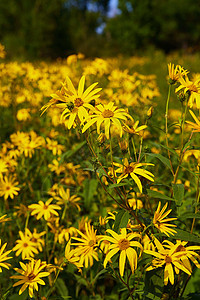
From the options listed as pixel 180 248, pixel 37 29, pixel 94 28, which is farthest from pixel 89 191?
→ pixel 94 28

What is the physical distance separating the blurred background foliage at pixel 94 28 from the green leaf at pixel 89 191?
12.6m

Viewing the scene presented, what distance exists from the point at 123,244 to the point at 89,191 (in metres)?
1.00

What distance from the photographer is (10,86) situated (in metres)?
3.09

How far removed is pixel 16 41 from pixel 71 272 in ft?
48.1

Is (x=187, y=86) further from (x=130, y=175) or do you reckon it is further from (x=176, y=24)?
(x=176, y=24)

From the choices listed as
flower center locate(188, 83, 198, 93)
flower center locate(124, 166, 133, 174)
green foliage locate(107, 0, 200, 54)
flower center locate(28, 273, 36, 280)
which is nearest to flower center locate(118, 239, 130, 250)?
flower center locate(124, 166, 133, 174)

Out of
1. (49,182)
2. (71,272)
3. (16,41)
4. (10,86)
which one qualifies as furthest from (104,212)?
(16,41)

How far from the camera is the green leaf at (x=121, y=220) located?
1.16 meters

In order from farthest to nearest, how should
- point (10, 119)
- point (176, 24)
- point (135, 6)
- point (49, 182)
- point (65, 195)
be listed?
point (176, 24)
point (135, 6)
point (10, 119)
point (49, 182)
point (65, 195)

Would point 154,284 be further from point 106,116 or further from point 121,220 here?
point 106,116

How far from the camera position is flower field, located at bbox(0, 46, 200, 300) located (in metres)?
1.15

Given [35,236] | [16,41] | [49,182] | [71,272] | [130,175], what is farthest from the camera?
[16,41]

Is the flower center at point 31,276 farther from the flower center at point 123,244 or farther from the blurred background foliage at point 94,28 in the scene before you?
the blurred background foliage at point 94,28

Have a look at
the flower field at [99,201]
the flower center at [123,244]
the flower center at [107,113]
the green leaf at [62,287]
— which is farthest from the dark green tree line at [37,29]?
the flower center at [123,244]
